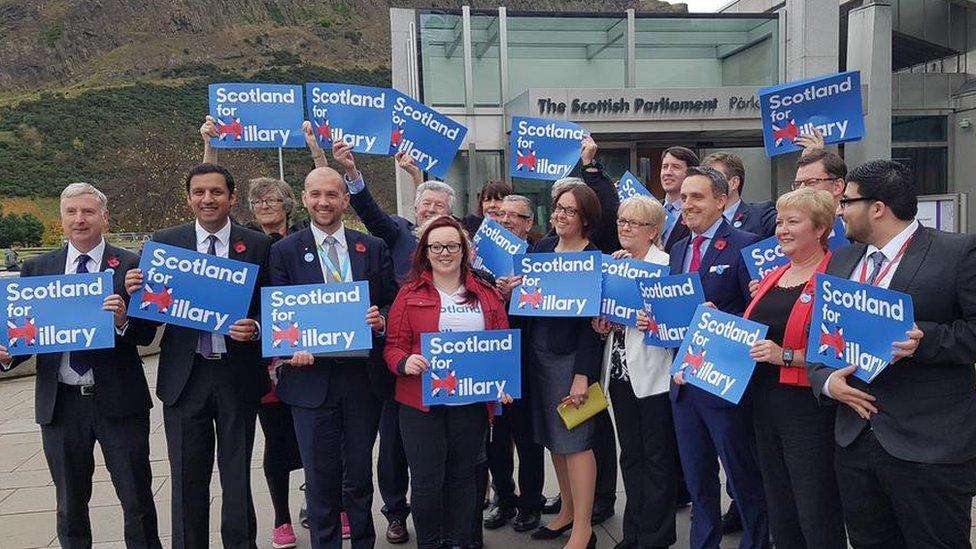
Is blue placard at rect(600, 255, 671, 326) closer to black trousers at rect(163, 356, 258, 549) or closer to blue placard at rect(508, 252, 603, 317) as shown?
blue placard at rect(508, 252, 603, 317)

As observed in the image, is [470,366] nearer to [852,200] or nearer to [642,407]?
[642,407]

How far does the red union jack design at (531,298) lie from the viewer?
4.35m

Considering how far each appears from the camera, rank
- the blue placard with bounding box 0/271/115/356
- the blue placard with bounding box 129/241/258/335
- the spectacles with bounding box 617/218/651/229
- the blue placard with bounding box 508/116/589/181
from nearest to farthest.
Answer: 1. the blue placard with bounding box 0/271/115/356
2. the blue placard with bounding box 129/241/258/335
3. the spectacles with bounding box 617/218/651/229
4. the blue placard with bounding box 508/116/589/181

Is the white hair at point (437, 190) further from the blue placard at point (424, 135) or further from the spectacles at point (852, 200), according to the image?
the spectacles at point (852, 200)

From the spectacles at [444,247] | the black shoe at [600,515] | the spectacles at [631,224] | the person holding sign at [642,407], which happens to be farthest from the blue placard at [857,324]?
the black shoe at [600,515]

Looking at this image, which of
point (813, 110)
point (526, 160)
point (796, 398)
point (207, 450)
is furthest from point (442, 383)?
point (813, 110)

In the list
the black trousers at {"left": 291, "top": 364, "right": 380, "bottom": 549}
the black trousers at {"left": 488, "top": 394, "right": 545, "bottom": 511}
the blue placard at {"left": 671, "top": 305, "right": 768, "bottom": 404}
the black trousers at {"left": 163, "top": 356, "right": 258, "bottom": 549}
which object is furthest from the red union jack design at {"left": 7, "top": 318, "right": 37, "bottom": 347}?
the blue placard at {"left": 671, "top": 305, "right": 768, "bottom": 404}

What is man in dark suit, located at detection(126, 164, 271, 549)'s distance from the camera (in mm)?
4062

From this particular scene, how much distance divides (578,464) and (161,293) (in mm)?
2604

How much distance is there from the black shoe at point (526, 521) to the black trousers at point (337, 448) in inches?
46.7

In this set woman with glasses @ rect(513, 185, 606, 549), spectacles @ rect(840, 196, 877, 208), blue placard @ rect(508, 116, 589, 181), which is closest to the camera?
spectacles @ rect(840, 196, 877, 208)

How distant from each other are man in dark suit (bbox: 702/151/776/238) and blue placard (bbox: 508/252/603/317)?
1.17m

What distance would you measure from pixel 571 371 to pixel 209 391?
2.10 metres

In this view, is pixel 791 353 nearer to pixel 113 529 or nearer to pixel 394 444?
pixel 394 444
